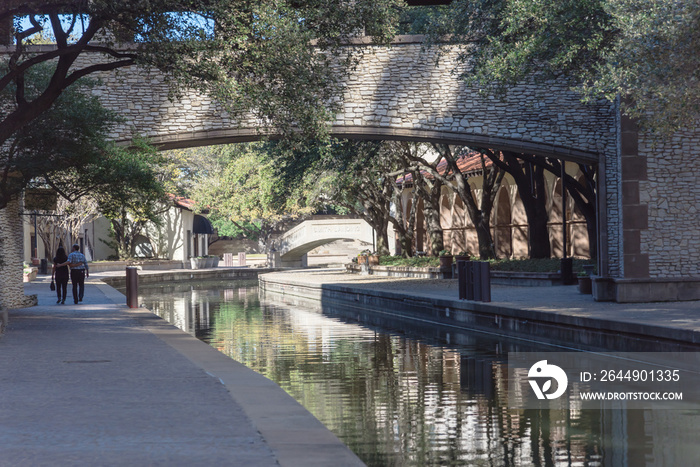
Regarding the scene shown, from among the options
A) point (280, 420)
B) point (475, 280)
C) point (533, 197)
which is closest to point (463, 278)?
point (475, 280)

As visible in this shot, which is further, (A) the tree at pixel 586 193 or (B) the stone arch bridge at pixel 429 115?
(A) the tree at pixel 586 193

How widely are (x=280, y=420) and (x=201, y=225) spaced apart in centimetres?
6402

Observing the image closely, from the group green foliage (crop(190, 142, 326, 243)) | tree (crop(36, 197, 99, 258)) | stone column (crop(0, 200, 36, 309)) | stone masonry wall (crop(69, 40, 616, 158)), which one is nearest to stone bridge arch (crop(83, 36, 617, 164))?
stone masonry wall (crop(69, 40, 616, 158))

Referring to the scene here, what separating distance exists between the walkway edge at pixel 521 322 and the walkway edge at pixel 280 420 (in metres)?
6.23

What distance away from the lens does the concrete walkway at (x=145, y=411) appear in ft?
17.5

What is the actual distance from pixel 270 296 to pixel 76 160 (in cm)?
1845

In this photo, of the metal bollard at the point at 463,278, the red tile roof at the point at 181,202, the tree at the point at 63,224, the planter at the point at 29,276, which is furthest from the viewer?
the red tile roof at the point at 181,202

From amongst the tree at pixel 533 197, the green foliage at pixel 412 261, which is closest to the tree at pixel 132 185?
the tree at pixel 533 197

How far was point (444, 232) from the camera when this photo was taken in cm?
4709

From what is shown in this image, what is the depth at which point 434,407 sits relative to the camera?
905cm

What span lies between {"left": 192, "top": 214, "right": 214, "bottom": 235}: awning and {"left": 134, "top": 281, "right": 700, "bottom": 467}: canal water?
50166mm

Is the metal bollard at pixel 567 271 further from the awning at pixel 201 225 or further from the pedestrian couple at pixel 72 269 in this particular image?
the awning at pixel 201 225

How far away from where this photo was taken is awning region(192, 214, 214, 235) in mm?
68688

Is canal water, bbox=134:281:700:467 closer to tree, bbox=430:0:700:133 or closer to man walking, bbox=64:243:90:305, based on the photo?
man walking, bbox=64:243:90:305
